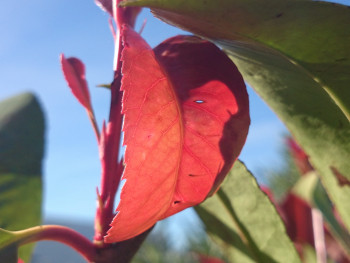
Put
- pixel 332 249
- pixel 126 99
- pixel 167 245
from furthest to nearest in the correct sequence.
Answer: pixel 167 245, pixel 332 249, pixel 126 99

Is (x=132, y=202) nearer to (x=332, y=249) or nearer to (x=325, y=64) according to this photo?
(x=325, y=64)

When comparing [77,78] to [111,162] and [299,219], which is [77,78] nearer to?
[111,162]

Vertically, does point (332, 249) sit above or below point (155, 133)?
below

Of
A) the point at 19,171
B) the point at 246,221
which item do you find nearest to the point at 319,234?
the point at 246,221

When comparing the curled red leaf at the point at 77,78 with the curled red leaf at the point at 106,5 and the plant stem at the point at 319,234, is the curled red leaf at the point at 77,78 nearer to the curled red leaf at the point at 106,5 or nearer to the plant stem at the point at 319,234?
the curled red leaf at the point at 106,5

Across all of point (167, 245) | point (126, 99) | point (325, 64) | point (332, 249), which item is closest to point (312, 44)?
point (325, 64)

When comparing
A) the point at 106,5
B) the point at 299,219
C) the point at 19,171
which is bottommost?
the point at 299,219

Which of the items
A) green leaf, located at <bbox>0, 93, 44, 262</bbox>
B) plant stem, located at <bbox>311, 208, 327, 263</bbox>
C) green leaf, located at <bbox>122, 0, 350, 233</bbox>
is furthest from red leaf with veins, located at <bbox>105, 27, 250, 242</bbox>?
plant stem, located at <bbox>311, 208, 327, 263</bbox>
